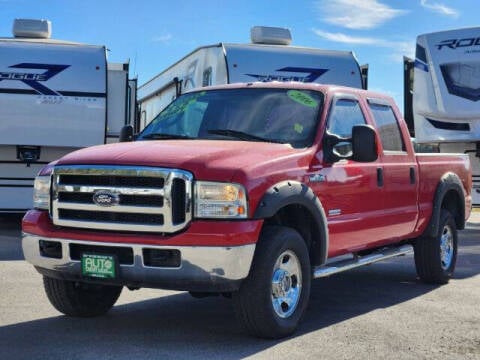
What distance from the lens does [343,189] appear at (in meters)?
6.21

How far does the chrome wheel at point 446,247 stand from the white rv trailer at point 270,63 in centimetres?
422

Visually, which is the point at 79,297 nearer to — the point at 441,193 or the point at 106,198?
the point at 106,198

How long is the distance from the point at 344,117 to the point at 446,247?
2.83m

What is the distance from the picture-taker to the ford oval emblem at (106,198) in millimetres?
5199

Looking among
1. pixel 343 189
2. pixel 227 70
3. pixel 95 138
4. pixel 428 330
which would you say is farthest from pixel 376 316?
pixel 95 138

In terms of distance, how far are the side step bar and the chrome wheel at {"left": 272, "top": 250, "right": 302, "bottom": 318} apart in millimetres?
297

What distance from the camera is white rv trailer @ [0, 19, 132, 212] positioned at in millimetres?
11859

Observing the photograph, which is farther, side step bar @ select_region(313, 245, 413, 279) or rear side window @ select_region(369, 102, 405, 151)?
rear side window @ select_region(369, 102, 405, 151)

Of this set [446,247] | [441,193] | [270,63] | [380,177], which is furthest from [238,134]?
[270,63]

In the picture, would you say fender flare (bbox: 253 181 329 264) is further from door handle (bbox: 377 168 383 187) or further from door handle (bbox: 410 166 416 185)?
door handle (bbox: 410 166 416 185)

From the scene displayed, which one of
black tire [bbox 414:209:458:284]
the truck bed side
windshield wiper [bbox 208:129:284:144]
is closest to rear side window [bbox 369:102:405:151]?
the truck bed side

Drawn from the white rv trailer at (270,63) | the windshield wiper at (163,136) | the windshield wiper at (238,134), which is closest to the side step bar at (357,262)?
the windshield wiper at (238,134)

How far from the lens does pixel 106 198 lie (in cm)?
523

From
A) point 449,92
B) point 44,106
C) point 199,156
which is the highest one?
point 449,92
